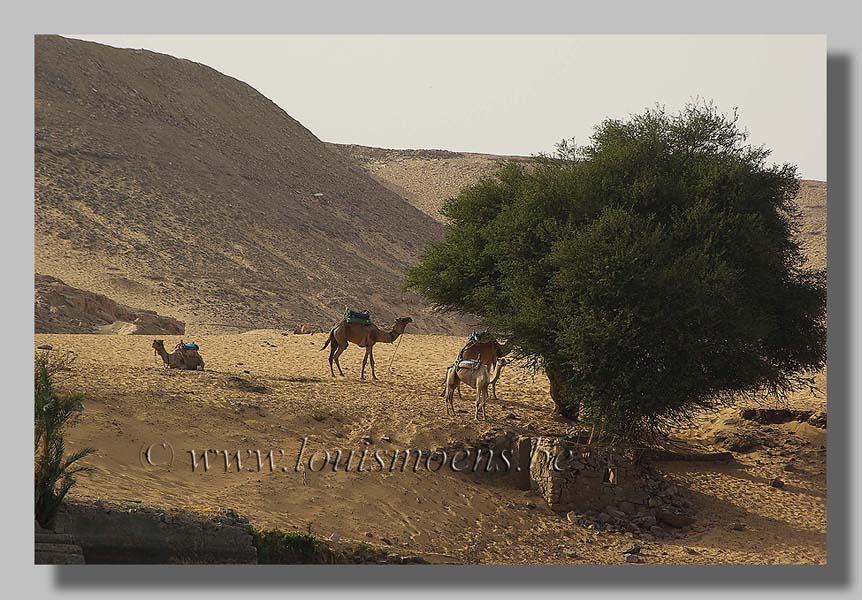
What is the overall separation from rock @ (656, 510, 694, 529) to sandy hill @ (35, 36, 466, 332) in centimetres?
2096

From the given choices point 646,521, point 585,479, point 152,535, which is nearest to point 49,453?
point 152,535

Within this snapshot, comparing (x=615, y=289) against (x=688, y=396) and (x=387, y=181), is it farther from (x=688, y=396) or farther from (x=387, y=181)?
(x=387, y=181)

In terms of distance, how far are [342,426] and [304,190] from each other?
42443 mm

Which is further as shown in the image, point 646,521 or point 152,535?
point 646,521

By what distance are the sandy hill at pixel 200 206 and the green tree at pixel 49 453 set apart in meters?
21.7

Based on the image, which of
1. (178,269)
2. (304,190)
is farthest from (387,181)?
(178,269)

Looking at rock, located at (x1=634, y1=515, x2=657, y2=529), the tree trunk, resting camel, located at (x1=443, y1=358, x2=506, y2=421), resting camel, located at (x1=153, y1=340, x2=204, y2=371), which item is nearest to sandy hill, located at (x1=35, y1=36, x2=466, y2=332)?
resting camel, located at (x1=153, y1=340, x2=204, y2=371)

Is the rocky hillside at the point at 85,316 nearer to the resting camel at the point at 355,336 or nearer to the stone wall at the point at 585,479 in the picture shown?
the resting camel at the point at 355,336

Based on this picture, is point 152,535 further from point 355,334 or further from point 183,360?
point 355,334

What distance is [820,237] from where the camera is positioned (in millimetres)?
53000

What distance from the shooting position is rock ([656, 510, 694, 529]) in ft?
51.1

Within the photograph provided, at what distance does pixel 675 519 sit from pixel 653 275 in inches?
143

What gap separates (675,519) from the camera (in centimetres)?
1560

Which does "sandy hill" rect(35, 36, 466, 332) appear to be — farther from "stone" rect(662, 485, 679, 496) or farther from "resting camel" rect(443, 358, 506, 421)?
"stone" rect(662, 485, 679, 496)
